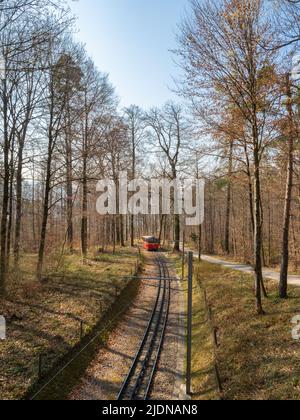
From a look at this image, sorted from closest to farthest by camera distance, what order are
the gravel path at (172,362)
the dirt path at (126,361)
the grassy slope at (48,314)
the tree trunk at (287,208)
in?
the grassy slope at (48,314) → the dirt path at (126,361) → the gravel path at (172,362) → the tree trunk at (287,208)

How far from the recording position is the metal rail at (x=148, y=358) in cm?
894

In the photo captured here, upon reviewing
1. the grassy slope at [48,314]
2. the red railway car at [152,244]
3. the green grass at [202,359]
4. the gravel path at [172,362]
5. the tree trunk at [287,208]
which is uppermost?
the tree trunk at [287,208]

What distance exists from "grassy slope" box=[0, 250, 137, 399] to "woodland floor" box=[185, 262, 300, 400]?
174 inches

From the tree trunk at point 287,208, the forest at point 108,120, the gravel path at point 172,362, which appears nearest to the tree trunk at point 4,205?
the forest at point 108,120

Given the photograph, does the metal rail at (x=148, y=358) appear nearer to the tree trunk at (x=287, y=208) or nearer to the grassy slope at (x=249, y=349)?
the grassy slope at (x=249, y=349)

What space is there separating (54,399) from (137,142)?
1181 inches

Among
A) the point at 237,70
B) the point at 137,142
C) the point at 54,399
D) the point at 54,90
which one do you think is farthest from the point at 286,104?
the point at 137,142

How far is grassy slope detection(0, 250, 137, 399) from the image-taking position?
8.32 metres

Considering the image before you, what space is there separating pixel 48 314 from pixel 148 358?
14.2ft

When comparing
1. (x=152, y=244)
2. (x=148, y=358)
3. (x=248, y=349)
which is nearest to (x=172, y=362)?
(x=148, y=358)

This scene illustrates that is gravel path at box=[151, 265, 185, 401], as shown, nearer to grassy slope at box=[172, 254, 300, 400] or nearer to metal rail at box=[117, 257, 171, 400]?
metal rail at box=[117, 257, 171, 400]

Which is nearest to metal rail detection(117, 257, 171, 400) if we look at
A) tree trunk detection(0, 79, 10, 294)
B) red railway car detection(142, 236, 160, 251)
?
tree trunk detection(0, 79, 10, 294)

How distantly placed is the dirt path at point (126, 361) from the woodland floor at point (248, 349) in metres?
0.89

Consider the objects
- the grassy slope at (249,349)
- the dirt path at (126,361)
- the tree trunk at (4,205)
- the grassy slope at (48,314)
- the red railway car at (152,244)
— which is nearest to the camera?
the grassy slope at (249,349)
